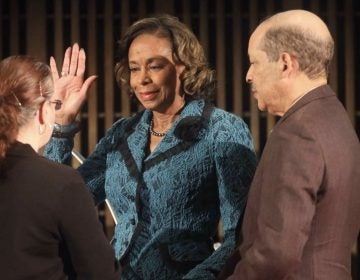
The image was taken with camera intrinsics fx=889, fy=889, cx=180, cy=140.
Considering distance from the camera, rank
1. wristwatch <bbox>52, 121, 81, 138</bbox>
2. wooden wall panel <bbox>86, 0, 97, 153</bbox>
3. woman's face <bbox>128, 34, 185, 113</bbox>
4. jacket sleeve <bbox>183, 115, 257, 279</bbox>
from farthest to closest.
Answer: wooden wall panel <bbox>86, 0, 97, 153</bbox> → wristwatch <bbox>52, 121, 81, 138</bbox> → woman's face <bbox>128, 34, 185, 113</bbox> → jacket sleeve <bbox>183, 115, 257, 279</bbox>

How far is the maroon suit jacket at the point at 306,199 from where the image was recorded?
198cm

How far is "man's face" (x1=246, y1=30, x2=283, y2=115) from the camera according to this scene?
2.15 metres

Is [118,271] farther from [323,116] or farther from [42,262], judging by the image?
[323,116]

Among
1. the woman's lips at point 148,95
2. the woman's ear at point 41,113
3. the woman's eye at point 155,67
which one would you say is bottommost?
the woman's lips at point 148,95

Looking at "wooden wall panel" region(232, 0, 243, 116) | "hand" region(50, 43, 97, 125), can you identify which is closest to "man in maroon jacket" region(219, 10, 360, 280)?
"hand" region(50, 43, 97, 125)

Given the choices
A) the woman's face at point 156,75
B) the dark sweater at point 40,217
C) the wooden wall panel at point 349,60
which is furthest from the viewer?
the wooden wall panel at point 349,60

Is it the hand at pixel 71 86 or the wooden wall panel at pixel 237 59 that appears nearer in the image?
the hand at pixel 71 86

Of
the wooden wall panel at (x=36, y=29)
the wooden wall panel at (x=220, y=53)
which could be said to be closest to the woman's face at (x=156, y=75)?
the wooden wall panel at (x=220, y=53)

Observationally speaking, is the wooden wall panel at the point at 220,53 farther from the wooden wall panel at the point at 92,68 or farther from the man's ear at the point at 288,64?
the man's ear at the point at 288,64

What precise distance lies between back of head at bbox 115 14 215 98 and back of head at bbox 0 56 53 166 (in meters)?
0.77

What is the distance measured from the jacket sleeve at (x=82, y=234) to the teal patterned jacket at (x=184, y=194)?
1.59ft

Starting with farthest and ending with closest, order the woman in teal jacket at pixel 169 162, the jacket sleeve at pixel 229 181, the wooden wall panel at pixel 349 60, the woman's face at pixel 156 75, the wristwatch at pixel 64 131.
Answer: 1. the wooden wall panel at pixel 349 60
2. the wristwatch at pixel 64 131
3. the woman's face at pixel 156 75
4. the woman in teal jacket at pixel 169 162
5. the jacket sleeve at pixel 229 181

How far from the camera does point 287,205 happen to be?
6.47 ft

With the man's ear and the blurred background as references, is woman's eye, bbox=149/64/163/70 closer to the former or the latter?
the man's ear
